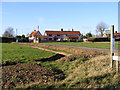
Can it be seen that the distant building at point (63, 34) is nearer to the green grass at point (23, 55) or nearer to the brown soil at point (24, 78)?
the green grass at point (23, 55)

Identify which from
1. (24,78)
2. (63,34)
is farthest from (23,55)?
(63,34)

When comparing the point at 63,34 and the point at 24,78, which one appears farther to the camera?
the point at 63,34

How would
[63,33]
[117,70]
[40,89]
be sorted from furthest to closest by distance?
[63,33]
[117,70]
[40,89]

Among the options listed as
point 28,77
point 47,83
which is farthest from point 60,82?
point 28,77

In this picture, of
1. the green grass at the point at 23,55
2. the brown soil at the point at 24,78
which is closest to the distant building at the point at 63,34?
the green grass at the point at 23,55

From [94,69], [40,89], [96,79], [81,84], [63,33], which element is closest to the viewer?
[40,89]

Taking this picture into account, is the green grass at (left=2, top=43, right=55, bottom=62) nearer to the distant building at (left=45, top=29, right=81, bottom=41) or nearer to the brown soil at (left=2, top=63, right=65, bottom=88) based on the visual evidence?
the brown soil at (left=2, top=63, right=65, bottom=88)

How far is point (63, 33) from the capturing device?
103812mm

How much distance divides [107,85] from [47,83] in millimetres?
2208

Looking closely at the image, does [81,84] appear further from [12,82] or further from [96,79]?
[12,82]

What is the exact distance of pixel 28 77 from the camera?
7234mm

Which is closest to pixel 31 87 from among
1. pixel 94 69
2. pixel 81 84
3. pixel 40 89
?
pixel 40 89

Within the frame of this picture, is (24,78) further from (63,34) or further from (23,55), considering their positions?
(63,34)

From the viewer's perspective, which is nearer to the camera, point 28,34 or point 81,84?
point 81,84
